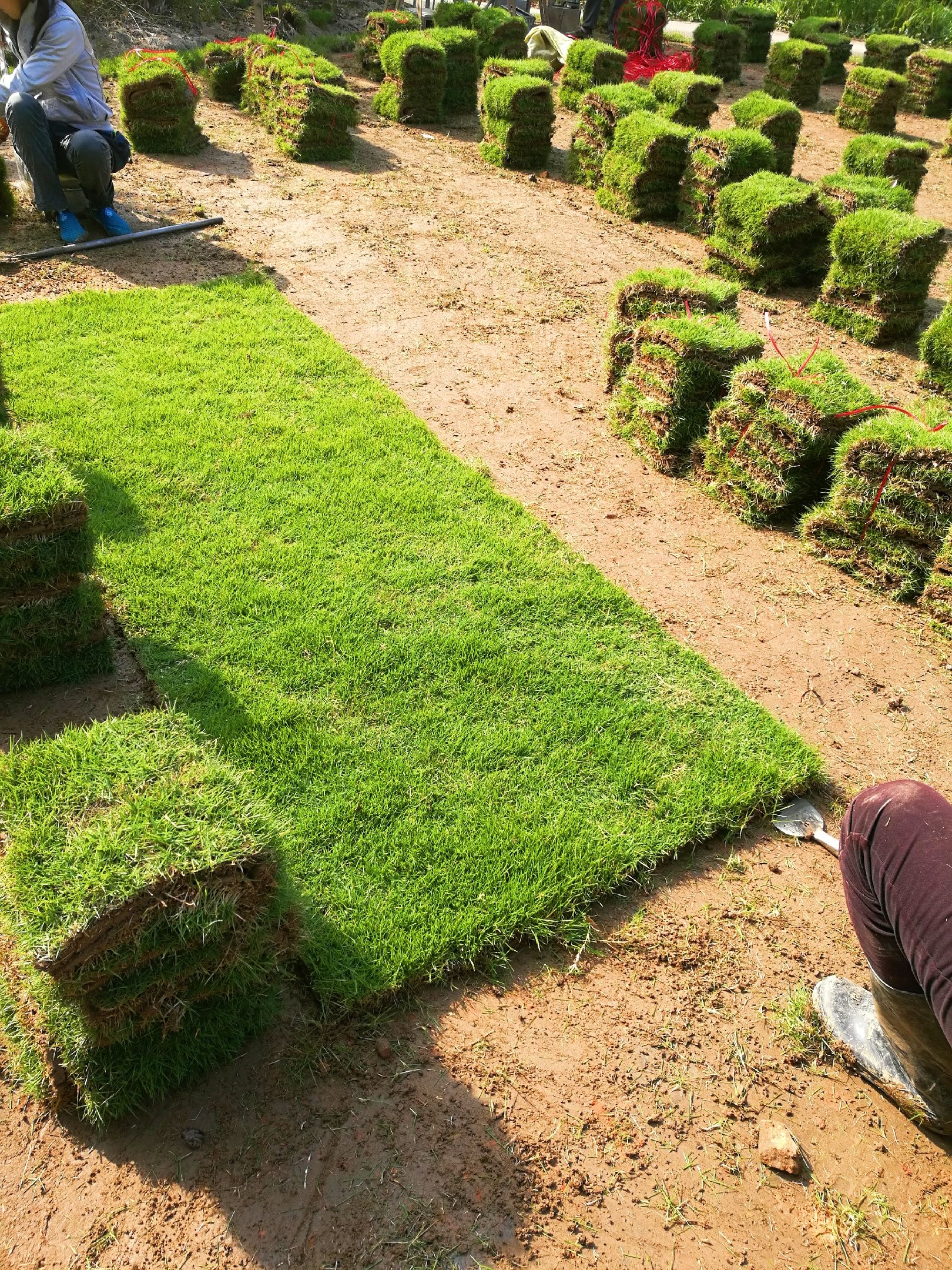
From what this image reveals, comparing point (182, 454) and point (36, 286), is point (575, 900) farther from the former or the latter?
point (36, 286)

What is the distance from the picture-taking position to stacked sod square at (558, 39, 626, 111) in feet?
46.2

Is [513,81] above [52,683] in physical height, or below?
above

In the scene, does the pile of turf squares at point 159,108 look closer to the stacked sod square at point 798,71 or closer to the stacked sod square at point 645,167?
the stacked sod square at point 645,167

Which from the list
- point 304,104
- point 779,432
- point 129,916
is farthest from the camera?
point 304,104

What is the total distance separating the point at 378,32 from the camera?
49.9 feet

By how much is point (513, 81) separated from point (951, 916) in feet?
41.7

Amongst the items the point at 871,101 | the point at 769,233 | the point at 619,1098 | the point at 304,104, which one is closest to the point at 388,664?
the point at 619,1098

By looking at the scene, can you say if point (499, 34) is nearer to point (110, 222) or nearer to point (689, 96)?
point (689, 96)

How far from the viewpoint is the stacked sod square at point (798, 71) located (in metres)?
16.3

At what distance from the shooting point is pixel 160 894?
2672mm

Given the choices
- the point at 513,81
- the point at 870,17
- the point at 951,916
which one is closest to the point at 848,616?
the point at 951,916

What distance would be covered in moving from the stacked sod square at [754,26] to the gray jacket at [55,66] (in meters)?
16.2

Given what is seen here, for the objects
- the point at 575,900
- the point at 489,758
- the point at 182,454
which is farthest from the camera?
the point at 182,454

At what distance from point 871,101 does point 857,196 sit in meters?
8.05
